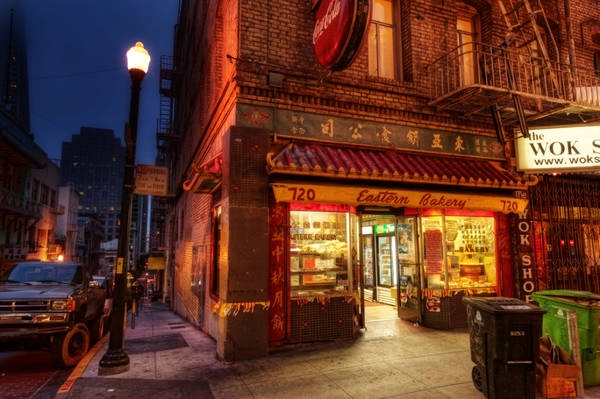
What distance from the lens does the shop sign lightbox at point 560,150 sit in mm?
9211

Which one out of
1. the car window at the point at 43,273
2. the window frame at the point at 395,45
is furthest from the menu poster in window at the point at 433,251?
the car window at the point at 43,273

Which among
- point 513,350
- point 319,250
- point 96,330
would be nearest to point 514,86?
point 319,250

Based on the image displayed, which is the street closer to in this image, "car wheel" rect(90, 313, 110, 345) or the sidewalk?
the sidewalk

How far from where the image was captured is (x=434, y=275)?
909 centimetres

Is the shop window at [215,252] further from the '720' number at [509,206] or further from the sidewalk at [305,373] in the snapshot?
the '720' number at [509,206]

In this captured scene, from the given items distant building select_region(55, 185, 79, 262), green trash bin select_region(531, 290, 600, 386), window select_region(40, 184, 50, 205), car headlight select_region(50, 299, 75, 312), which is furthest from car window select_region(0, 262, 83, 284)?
distant building select_region(55, 185, 79, 262)

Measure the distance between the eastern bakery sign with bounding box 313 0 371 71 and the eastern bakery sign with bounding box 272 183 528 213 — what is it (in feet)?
7.60

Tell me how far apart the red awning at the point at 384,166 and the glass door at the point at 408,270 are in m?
1.53

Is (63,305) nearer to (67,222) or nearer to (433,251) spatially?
(433,251)

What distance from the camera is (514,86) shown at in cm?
861

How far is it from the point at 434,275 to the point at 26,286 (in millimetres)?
8987

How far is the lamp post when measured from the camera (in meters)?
6.16

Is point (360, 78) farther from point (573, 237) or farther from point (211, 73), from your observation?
point (573, 237)

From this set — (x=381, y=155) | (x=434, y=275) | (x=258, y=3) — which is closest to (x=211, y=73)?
(x=258, y=3)
